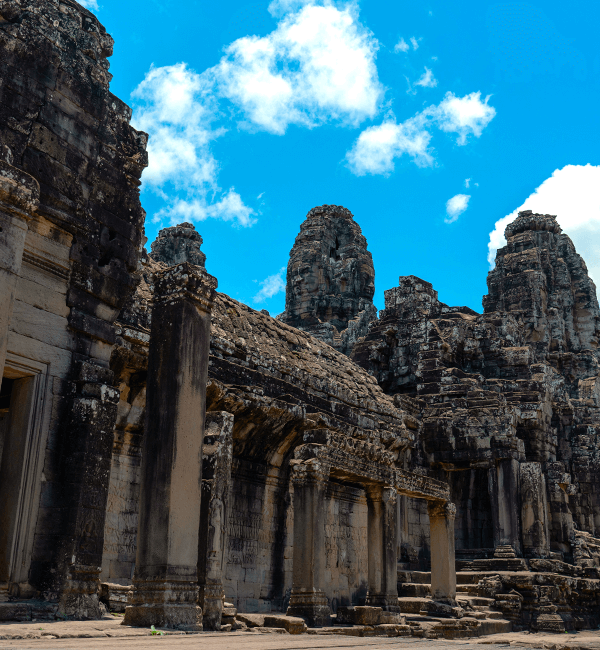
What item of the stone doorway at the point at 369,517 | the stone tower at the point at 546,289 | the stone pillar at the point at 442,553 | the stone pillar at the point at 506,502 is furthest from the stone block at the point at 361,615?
the stone tower at the point at 546,289

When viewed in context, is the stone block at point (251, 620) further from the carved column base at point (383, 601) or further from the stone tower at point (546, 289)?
the stone tower at point (546, 289)

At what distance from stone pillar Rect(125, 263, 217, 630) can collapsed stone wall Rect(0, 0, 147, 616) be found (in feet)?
2.35

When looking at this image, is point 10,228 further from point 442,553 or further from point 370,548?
point 442,553

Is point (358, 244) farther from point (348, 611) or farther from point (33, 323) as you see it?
point (33, 323)

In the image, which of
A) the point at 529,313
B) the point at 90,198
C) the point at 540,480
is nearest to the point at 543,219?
the point at 529,313

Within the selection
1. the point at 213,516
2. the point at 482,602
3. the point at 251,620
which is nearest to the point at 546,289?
the point at 482,602

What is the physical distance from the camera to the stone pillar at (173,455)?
760cm

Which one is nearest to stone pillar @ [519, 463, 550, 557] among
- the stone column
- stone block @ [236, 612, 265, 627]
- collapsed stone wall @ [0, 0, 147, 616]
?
the stone column

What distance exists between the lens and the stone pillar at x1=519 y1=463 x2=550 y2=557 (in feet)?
70.1

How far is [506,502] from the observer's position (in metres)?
21.5

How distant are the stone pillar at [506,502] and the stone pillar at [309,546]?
963 centimetres

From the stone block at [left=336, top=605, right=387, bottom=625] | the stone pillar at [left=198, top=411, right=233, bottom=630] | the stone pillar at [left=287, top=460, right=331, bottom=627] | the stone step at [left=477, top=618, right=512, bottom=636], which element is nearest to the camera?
the stone pillar at [left=198, top=411, right=233, bottom=630]

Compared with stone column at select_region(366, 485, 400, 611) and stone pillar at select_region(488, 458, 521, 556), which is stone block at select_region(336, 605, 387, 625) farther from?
stone pillar at select_region(488, 458, 521, 556)

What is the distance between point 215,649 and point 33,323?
4.30 metres
